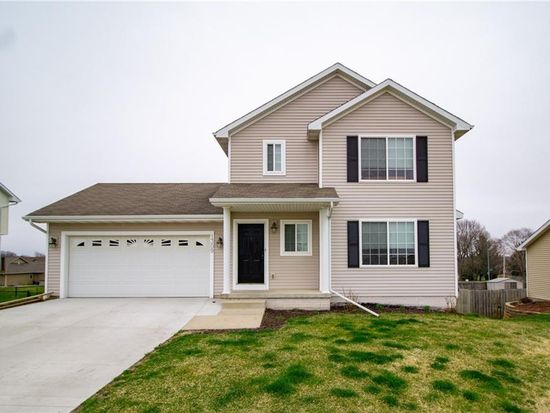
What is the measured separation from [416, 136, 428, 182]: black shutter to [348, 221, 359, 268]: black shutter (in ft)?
8.12

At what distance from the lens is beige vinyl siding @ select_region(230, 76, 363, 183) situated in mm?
12883

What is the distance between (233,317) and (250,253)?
3.30 metres

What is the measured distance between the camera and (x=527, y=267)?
74.6ft

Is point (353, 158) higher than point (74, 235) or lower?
higher

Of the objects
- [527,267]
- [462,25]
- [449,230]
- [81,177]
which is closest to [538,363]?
[449,230]

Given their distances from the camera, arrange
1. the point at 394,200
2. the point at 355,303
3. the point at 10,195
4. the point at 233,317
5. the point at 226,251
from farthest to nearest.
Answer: the point at 10,195, the point at 394,200, the point at 226,251, the point at 355,303, the point at 233,317

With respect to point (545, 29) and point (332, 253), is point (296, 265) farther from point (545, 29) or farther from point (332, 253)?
point (545, 29)

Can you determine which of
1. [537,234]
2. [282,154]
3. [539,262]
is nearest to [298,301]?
[282,154]

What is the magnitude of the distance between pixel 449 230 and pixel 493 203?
4268 cm

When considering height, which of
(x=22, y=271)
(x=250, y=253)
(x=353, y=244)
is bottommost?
(x=22, y=271)

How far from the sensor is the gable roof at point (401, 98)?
11.8m

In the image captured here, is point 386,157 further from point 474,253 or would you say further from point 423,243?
point 474,253

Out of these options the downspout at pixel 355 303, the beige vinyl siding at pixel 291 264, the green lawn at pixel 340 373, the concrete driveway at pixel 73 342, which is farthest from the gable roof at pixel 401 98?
the concrete driveway at pixel 73 342

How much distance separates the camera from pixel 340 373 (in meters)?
5.42
